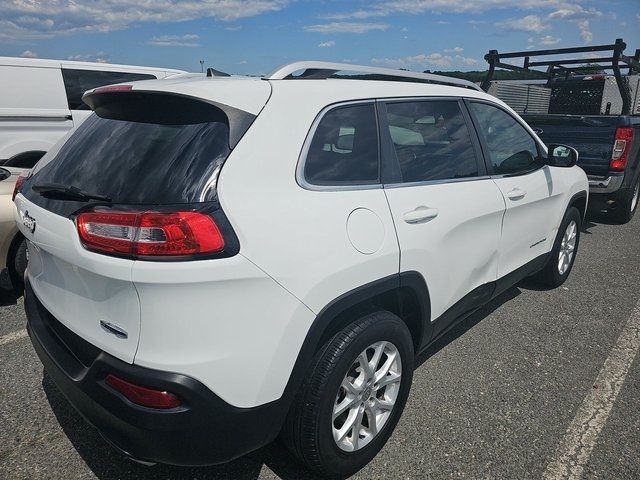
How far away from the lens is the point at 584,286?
4703 millimetres

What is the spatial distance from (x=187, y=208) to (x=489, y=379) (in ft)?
7.58

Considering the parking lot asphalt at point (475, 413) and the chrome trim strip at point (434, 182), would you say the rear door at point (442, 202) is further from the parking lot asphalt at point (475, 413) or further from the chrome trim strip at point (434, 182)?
the parking lot asphalt at point (475, 413)

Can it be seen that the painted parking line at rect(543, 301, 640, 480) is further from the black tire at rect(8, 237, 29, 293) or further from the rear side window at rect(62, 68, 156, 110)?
the rear side window at rect(62, 68, 156, 110)

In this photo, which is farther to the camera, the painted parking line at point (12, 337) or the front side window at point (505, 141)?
the painted parking line at point (12, 337)

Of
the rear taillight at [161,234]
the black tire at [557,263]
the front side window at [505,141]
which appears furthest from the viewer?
the black tire at [557,263]

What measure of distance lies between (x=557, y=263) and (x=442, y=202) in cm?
243

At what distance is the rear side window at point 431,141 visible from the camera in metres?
2.47

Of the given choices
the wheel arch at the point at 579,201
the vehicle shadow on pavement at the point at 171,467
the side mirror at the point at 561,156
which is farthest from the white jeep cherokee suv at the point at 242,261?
the wheel arch at the point at 579,201

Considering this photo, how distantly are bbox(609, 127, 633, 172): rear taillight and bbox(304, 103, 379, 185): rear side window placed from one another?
509 cm

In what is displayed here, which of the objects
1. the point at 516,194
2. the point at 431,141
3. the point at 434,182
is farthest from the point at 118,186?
the point at 516,194

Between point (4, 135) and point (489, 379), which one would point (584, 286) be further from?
point (4, 135)

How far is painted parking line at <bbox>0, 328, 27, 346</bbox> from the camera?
3.42 metres

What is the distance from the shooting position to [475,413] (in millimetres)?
2727

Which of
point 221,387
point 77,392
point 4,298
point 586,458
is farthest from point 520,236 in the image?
point 4,298
